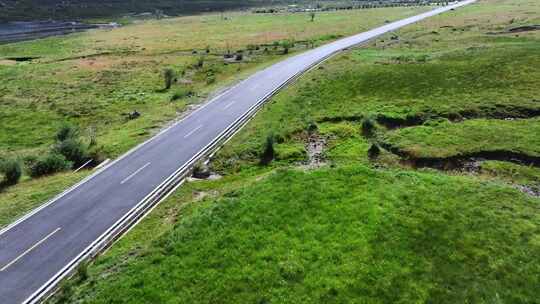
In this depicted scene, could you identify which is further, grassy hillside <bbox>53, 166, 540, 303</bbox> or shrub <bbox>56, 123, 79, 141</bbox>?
shrub <bbox>56, 123, 79, 141</bbox>

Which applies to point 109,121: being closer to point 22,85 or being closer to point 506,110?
point 22,85

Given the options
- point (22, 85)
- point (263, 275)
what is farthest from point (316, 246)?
point (22, 85)

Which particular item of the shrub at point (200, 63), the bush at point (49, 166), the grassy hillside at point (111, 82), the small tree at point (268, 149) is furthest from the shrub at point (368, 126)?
the shrub at point (200, 63)

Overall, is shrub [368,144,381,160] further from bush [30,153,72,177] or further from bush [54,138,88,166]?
bush [30,153,72,177]

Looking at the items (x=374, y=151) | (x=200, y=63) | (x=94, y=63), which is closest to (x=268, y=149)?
(x=374, y=151)

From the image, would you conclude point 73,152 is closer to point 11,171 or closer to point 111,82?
point 11,171

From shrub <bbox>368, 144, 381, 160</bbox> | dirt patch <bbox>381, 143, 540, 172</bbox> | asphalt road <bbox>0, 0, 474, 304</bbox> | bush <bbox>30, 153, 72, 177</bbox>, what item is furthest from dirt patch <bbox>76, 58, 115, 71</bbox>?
dirt patch <bbox>381, 143, 540, 172</bbox>
